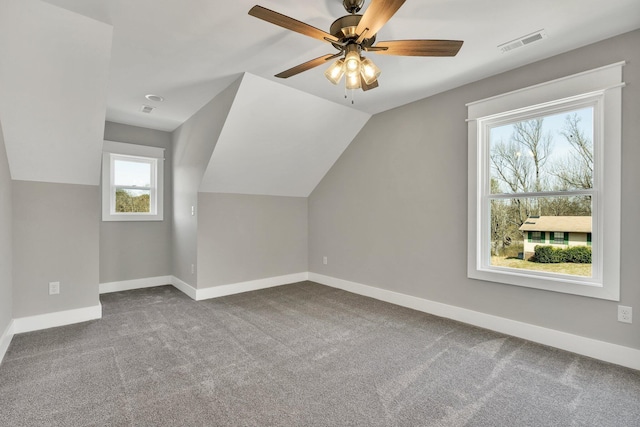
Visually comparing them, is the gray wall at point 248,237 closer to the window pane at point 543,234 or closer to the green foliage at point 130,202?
the green foliage at point 130,202

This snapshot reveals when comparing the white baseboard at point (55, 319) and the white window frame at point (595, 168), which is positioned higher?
the white window frame at point (595, 168)

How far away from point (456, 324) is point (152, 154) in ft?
16.0

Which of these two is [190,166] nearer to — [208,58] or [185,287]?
[185,287]

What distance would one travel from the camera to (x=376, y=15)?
1.62 m

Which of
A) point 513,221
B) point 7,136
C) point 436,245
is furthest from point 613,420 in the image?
point 7,136

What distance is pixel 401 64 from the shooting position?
2.82m

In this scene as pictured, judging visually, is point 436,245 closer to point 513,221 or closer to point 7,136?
point 513,221

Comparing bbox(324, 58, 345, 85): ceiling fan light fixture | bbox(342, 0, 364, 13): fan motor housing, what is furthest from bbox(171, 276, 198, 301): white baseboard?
bbox(342, 0, 364, 13): fan motor housing

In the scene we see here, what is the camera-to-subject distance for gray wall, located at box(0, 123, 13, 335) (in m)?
2.58

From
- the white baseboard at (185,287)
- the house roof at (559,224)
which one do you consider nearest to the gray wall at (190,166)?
the white baseboard at (185,287)

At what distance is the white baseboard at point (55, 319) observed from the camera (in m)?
2.99

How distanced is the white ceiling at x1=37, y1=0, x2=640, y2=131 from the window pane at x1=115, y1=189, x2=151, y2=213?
1687 mm

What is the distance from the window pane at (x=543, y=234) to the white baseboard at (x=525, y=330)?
54cm

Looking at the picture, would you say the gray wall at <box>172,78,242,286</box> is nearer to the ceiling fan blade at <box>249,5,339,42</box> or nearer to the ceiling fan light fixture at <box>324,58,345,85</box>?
the ceiling fan light fixture at <box>324,58,345,85</box>
